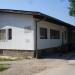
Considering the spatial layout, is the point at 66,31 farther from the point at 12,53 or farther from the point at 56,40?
the point at 12,53

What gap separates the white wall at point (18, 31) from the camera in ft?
71.9

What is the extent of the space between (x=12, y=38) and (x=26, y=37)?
134 centimetres

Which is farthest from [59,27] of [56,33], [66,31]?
[66,31]

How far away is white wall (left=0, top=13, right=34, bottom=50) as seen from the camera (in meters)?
21.9

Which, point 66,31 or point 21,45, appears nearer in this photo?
point 21,45

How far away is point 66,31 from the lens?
120 ft

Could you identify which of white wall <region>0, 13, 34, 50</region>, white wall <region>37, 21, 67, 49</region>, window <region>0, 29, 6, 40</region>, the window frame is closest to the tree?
white wall <region>37, 21, 67, 49</region>

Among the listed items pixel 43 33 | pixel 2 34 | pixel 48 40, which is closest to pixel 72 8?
pixel 48 40

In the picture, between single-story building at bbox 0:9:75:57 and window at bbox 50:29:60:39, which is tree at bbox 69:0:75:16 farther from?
single-story building at bbox 0:9:75:57

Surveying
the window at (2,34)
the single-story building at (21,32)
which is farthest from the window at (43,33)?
the window at (2,34)

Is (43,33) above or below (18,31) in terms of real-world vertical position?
below

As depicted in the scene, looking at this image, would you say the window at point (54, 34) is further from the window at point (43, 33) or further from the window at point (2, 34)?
the window at point (2, 34)

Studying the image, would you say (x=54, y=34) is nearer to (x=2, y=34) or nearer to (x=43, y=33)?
(x=43, y=33)

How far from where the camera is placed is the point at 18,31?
22.3 metres
